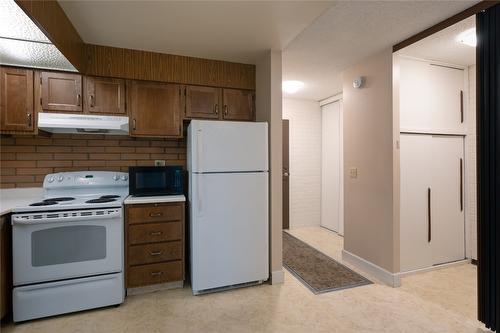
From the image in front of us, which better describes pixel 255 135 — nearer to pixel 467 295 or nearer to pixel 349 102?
pixel 349 102

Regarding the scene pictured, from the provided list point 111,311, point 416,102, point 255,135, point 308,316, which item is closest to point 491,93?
point 416,102

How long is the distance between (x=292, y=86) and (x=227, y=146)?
1993 millimetres

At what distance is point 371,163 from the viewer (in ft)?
9.51

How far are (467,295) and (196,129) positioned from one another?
119 inches

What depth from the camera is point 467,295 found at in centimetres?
243

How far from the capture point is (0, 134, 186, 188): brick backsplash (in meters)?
2.62

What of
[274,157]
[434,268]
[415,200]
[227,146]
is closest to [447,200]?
[415,200]

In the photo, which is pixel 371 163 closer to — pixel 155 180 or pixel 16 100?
pixel 155 180

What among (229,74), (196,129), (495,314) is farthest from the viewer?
(229,74)

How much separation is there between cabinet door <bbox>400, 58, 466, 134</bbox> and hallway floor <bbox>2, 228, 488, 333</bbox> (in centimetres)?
170

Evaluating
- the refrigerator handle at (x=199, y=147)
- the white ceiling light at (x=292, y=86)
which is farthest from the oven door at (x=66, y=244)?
the white ceiling light at (x=292, y=86)

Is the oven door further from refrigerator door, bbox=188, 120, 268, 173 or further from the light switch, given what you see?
the light switch

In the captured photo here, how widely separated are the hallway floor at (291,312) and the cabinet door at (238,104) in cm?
191

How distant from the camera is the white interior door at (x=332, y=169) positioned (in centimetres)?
453
